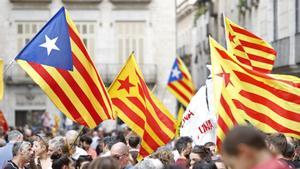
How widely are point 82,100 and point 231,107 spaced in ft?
7.73

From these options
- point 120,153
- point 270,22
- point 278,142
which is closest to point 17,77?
point 270,22

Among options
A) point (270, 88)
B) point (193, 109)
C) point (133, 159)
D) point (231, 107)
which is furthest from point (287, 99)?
point (193, 109)

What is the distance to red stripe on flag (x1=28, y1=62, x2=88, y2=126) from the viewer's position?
40.6ft

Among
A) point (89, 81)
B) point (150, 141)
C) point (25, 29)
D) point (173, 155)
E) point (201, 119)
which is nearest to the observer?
point (173, 155)

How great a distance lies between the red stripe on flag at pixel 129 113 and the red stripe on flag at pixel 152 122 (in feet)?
0.45

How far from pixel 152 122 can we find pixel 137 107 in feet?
1.78

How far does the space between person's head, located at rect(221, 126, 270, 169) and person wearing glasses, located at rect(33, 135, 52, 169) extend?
639cm

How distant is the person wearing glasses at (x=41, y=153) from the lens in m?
11.5

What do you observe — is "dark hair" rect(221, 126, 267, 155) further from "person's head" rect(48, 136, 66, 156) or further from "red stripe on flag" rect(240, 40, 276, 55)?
"red stripe on flag" rect(240, 40, 276, 55)

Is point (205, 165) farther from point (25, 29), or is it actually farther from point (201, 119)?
point (25, 29)

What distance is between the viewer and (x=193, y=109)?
49.0 ft

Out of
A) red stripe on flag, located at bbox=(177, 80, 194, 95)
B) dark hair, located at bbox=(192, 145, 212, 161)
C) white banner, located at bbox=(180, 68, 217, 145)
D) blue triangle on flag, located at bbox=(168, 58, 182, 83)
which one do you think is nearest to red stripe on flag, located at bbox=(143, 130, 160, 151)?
white banner, located at bbox=(180, 68, 217, 145)

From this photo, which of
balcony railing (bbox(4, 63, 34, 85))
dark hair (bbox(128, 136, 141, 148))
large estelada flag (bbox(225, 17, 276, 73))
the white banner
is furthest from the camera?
balcony railing (bbox(4, 63, 34, 85))

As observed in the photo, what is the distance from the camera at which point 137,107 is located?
15.2 m
